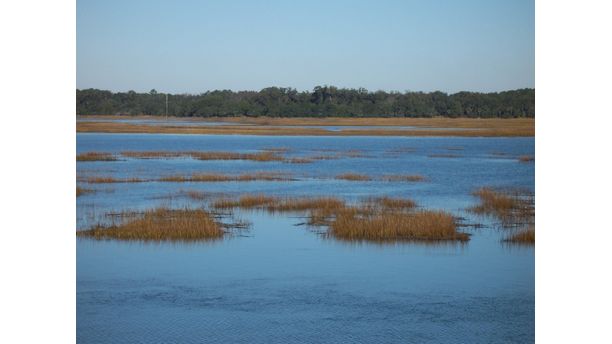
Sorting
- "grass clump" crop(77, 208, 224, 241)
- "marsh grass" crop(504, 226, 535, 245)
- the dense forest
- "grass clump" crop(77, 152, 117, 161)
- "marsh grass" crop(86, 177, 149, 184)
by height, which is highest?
the dense forest

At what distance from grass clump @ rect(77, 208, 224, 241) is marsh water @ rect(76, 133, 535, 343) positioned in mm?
258

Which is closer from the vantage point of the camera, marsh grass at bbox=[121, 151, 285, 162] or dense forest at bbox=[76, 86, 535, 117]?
marsh grass at bbox=[121, 151, 285, 162]

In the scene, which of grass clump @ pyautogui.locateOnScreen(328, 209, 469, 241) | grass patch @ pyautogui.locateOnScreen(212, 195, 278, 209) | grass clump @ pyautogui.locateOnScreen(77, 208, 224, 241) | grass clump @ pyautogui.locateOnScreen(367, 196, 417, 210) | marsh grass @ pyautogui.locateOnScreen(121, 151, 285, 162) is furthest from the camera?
marsh grass @ pyautogui.locateOnScreen(121, 151, 285, 162)

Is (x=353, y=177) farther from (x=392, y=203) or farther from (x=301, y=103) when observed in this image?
(x=301, y=103)

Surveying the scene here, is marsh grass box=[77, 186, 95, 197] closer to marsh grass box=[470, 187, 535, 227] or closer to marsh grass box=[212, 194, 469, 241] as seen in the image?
marsh grass box=[212, 194, 469, 241]

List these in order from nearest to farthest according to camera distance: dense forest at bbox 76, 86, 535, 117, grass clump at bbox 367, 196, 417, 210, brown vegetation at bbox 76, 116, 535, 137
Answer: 1. grass clump at bbox 367, 196, 417, 210
2. brown vegetation at bbox 76, 116, 535, 137
3. dense forest at bbox 76, 86, 535, 117

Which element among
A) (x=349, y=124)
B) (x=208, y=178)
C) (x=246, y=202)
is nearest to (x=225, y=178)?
(x=208, y=178)

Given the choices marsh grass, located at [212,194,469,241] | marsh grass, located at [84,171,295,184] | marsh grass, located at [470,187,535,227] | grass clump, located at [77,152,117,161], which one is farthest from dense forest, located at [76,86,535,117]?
marsh grass, located at [212,194,469,241]

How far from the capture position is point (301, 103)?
60219 mm

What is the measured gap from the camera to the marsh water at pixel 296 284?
35.7ft

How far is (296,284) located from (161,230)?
3486 millimetres

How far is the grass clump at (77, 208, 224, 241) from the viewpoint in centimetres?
1514

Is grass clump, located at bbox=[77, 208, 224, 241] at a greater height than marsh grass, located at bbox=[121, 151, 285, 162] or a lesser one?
lesser

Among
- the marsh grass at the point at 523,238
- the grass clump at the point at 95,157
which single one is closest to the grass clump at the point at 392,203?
the marsh grass at the point at 523,238
